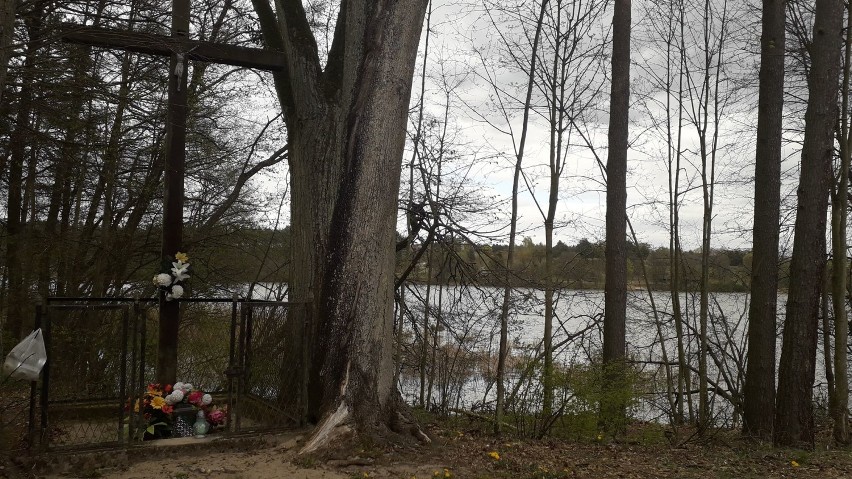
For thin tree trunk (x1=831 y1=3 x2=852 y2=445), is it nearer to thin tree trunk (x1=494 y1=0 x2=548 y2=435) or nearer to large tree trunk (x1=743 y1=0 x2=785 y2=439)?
large tree trunk (x1=743 y1=0 x2=785 y2=439)

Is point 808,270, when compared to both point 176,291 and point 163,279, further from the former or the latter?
point 163,279

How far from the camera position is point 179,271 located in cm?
655

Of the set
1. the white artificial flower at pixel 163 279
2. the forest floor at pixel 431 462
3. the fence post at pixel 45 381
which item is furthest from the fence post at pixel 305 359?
the fence post at pixel 45 381

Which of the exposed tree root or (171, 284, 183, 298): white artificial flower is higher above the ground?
(171, 284, 183, 298): white artificial flower

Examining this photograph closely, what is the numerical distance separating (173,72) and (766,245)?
8.29m

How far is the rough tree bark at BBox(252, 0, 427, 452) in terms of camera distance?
6.12 meters

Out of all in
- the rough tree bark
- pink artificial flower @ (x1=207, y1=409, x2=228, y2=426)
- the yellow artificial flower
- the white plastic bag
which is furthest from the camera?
pink artificial flower @ (x1=207, y1=409, x2=228, y2=426)

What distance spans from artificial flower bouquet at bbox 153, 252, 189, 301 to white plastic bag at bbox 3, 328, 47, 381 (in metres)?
1.41

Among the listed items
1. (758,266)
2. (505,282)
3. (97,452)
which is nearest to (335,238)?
(97,452)

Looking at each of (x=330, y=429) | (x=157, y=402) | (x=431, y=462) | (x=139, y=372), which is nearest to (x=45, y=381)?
(x=139, y=372)

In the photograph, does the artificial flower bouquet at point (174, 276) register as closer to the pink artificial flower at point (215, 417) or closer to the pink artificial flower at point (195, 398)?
the pink artificial flower at point (195, 398)

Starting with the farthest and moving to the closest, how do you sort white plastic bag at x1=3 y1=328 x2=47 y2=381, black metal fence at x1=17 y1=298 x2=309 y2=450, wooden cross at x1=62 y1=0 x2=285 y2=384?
1. wooden cross at x1=62 y1=0 x2=285 y2=384
2. black metal fence at x1=17 y1=298 x2=309 y2=450
3. white plastic bag at x1=3 y1=328 x2=47 y2=381

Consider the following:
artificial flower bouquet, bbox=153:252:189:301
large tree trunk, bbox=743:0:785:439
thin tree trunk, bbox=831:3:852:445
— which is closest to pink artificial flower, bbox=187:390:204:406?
artificial flower bouquet, bbox=153:252:189:301

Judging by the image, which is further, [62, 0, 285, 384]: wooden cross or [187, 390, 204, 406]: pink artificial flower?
[62, 0, 285, 384]: wooden cross
